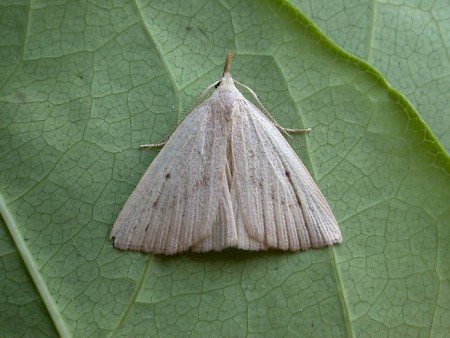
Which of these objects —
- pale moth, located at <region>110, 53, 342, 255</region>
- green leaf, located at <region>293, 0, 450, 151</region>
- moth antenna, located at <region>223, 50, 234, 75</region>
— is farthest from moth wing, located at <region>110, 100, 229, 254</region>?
green leaf, located at <region>293, 0, 450, 151</region>

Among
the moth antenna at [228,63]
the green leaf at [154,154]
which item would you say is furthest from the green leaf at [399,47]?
the moth antenna at [228,63]

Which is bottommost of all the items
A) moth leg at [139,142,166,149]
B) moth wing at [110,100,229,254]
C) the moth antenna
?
moth wing at [110,100,229,254]

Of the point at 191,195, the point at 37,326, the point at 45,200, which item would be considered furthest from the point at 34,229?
the point at 191,195

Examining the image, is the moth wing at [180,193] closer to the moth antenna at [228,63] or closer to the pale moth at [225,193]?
the pale moth at [225,193]

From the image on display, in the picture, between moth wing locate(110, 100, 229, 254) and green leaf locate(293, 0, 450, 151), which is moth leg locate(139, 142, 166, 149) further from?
green leaf locate(293, 0, 450, 151)

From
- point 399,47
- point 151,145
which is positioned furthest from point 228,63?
point 399,47

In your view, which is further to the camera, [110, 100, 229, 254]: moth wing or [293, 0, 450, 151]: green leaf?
[293, 0, 450, 151]: green leaf

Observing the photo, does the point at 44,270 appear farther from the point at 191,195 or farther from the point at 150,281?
the point at 191,195

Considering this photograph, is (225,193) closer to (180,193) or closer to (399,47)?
(180,193)
